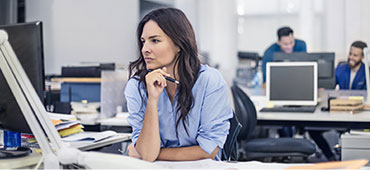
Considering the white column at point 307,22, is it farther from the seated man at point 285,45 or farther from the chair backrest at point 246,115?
the chair backrest at point 246,115

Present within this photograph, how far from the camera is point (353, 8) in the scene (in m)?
7.56

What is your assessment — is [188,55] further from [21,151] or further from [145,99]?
→ [21,151]

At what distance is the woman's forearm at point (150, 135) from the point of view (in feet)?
5.41

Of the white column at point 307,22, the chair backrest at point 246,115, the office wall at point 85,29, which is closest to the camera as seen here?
the chair backrest at point 246,115

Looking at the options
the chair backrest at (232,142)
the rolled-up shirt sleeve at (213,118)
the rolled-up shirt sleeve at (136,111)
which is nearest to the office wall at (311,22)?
the chair backrest at (232,142)

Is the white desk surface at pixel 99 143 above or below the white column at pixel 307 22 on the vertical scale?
below

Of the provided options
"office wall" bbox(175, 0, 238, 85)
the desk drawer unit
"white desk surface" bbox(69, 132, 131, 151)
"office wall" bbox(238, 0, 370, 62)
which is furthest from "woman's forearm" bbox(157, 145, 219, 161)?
"office wall" bbox(175, 0, 238, 85)

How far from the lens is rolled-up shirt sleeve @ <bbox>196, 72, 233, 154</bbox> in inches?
65.8

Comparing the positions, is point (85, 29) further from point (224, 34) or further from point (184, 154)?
point (184, 154)

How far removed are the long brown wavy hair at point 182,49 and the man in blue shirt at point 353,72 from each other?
3.19 meters

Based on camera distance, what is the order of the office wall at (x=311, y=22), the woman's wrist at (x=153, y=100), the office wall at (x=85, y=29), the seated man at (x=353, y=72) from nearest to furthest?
1. the woman's wrist at (x=153, y=100)
2. the seated man at (x=353, y=72)
3. the office wall at (x=85, y=29)
4. the office wall at (x=311, y=22)

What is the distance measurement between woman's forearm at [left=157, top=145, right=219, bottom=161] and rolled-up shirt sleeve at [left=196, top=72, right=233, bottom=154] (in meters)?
0.02

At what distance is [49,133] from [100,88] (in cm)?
257

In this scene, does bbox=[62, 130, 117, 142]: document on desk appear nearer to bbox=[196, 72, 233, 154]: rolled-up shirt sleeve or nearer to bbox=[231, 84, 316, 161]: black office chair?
bbox=[196, 72, 233, 154]: rolled-up shirt sleeve
